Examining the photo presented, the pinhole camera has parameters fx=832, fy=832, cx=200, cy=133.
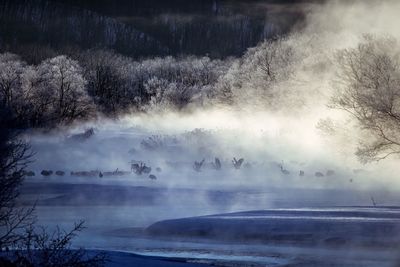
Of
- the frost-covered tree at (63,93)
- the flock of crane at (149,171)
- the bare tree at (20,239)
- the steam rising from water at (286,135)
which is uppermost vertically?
the frost-covered tree at (63,93)

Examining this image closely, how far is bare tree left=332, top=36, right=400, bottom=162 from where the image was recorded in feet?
120

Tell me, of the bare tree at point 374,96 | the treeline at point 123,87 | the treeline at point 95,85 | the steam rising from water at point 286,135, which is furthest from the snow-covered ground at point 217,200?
the treeline at point 123,87

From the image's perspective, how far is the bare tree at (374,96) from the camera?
1442 inches

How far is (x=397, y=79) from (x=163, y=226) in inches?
675

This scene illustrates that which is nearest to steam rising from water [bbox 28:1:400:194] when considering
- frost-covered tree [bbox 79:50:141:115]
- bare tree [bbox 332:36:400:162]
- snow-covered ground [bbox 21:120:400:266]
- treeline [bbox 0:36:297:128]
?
snow-covered ground [bbox 21:120:400:266]

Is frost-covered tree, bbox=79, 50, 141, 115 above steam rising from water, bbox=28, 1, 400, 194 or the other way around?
above

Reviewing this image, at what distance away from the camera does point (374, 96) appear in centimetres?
3700

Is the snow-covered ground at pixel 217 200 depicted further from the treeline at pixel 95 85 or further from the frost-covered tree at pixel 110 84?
the frost-covered tree at pixel 110 84

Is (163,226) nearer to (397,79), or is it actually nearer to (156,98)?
(397,79)

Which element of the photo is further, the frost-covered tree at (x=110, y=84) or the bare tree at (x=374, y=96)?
the frost-covered tree at (x=110, y=84)

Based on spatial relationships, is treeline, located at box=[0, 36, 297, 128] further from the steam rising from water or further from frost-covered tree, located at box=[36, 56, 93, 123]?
the steam rising from water

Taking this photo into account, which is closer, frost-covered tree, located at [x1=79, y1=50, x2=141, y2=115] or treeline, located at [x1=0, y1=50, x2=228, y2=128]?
treeline, located at [x1=0, y1=50, x2=228, y2=128]

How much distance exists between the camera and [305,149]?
52.0 metres

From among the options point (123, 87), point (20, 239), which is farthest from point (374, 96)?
point (123, 87)
